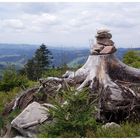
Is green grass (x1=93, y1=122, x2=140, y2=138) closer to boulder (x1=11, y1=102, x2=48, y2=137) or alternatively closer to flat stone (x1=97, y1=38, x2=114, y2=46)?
boulder (x1=11, y1=102, x2=48, y2=137)

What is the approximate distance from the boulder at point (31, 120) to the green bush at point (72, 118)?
70 cm

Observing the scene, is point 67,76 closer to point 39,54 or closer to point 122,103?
point 122,103

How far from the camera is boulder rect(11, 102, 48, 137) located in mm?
11914

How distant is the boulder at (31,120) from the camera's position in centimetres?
1191

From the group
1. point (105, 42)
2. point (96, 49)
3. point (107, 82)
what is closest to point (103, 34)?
point (105, 42)

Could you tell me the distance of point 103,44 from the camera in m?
14.0

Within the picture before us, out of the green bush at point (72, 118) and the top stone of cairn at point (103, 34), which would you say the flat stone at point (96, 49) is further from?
the green bush at point (72, 118)

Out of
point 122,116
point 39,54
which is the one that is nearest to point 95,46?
point 122,116

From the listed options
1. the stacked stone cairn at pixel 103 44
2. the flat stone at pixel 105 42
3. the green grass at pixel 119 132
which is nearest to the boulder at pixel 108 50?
the stacked stone cairn at pixel 103 44

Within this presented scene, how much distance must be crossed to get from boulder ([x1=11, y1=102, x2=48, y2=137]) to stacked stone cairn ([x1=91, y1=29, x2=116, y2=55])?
2424mm

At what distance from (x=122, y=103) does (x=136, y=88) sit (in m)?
0.79

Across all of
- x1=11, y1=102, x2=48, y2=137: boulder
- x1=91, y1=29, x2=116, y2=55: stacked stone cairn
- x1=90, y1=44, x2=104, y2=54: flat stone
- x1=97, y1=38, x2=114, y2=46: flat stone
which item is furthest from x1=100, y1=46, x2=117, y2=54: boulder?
x1=11, y1=102, x2=48, y2=137: boulder

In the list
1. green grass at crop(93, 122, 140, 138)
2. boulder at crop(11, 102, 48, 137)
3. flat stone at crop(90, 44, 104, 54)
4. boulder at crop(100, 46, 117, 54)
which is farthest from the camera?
flat stone at crop(90, 44, 104, 54)

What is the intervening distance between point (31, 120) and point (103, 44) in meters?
3.39
